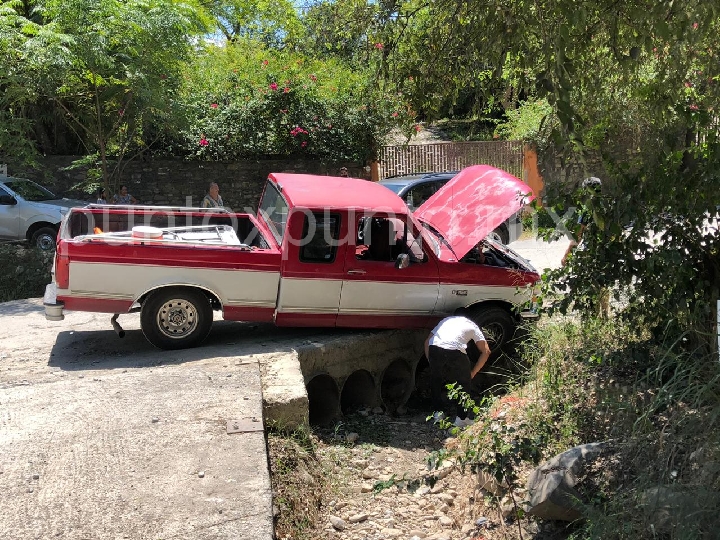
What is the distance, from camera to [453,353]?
776 centimetres

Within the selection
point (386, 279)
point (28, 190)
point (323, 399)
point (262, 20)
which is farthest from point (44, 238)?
point (262, 20)

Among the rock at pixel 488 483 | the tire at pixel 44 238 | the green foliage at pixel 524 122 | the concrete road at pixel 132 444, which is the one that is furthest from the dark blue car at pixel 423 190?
the rock at pixel 488 483

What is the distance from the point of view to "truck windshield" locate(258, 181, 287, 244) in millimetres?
8414

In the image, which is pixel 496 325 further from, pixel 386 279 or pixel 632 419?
pixel 632 419

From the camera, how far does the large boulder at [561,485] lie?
197 inches

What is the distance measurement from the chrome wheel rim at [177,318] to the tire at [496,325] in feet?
10.4

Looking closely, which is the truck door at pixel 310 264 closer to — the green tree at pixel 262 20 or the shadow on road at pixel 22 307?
the shadow on road at pixel 22 307

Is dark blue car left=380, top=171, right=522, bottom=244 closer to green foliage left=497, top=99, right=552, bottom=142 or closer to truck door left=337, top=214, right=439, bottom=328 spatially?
green foliage left=497, top=99, right=552, bottom=142

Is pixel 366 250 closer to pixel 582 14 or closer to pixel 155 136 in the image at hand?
pixel 582 14

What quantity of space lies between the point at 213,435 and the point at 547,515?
2483 millimetres

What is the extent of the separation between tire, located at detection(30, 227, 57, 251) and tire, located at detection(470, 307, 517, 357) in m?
9.38

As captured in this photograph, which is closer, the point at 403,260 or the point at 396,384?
the point at 403,260

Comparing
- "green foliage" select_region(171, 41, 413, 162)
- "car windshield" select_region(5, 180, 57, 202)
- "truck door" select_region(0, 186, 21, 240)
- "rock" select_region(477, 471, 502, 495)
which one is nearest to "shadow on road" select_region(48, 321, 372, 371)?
"rock" select_region(477, 471, 502, 495)

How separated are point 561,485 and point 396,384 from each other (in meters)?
4.56
